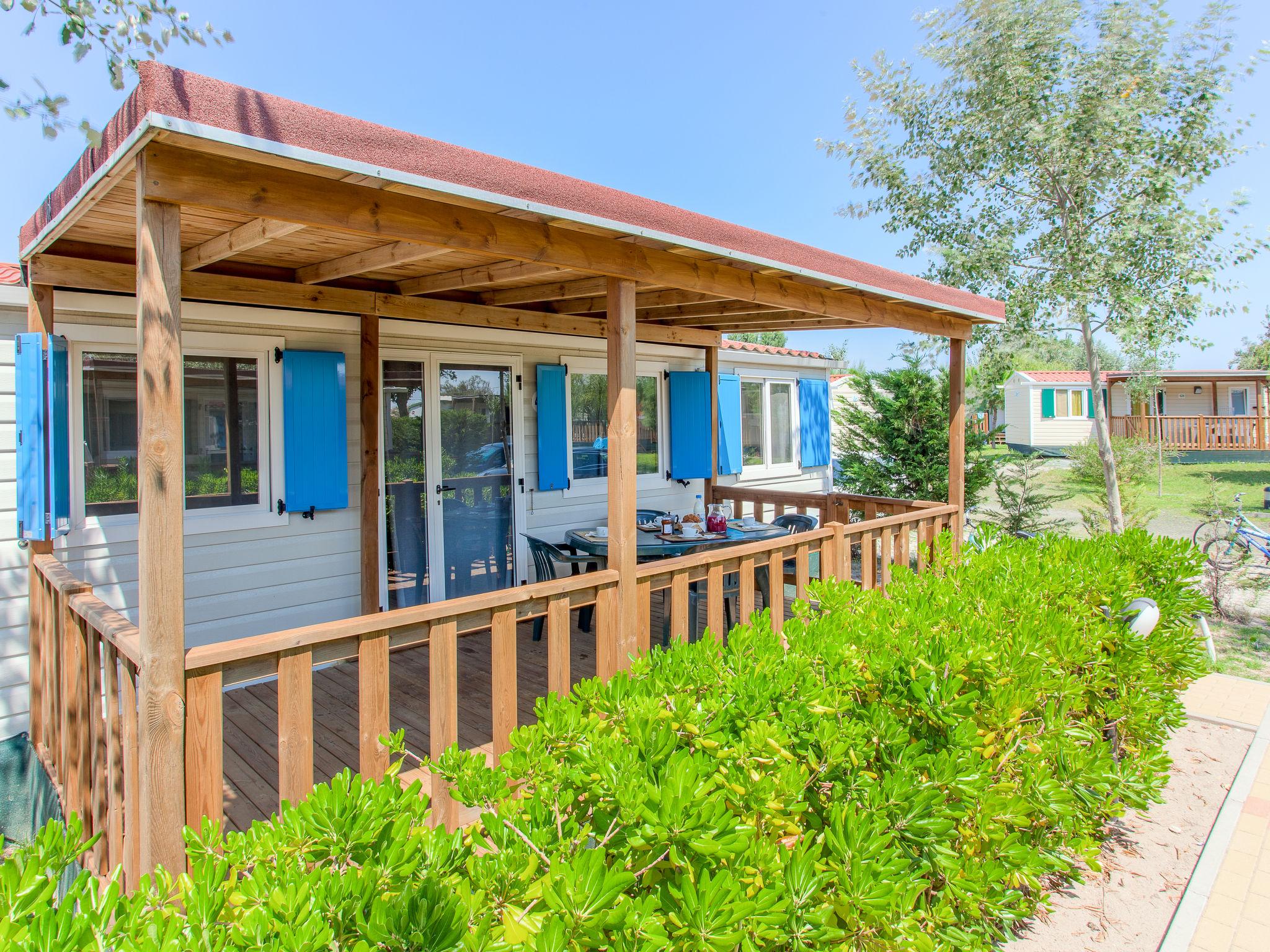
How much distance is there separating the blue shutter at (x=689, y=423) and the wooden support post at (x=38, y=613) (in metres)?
4.80

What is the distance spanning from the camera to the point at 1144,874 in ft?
10.5

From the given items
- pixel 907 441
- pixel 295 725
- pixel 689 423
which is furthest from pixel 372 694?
pixel 907 441

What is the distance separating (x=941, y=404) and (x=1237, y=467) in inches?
610

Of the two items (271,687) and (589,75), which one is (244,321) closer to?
(271,687)

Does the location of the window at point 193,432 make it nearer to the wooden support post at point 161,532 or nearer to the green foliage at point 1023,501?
the wooden support post at point 161,532

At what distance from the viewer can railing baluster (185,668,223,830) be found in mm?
2129

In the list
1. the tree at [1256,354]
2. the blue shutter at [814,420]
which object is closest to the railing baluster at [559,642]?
the blue shutter at [814,420]

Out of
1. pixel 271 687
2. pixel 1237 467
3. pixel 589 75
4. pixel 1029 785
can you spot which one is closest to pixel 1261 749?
pixel 1029 785

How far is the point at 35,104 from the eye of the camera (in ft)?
9.43

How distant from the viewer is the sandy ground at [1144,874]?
2.77 m

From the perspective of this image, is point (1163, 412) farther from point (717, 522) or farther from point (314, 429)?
point (314, 429)

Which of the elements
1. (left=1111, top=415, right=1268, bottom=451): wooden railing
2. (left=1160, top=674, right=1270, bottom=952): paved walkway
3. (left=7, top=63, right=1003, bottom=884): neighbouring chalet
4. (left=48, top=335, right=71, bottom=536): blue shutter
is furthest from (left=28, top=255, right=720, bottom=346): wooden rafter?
(left=1111, top=415, right=1268, bottom=451): wooden railing

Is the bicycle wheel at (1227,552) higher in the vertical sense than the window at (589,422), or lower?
lower

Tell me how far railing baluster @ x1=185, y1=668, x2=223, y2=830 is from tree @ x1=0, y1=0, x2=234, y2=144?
A: 6.93ft
